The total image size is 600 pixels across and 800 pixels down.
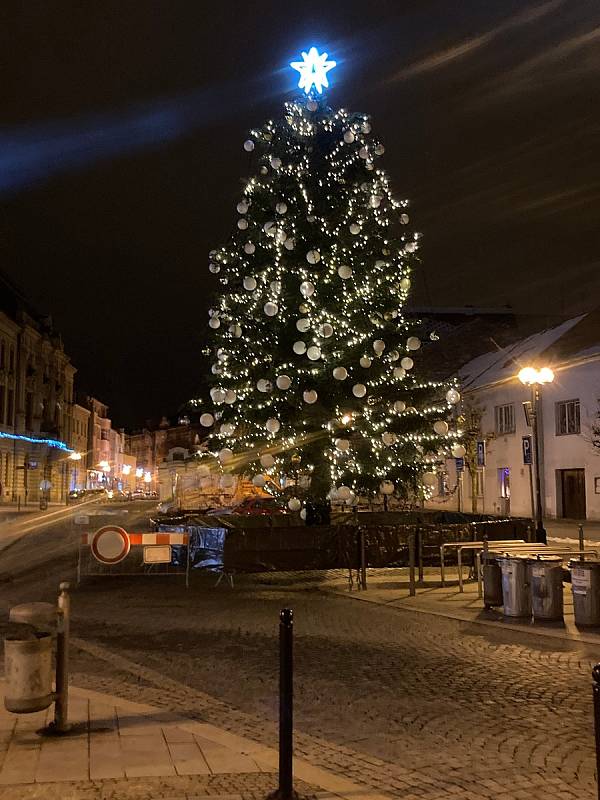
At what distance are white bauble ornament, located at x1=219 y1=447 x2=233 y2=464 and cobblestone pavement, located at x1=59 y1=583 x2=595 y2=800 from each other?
6.61 metres

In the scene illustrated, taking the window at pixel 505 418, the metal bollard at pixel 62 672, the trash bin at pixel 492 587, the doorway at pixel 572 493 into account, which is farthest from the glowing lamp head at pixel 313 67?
the window at pixel 505 418

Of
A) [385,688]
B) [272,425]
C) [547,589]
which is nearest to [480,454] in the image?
[272,425]

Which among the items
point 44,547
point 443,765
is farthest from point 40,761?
point 44,547

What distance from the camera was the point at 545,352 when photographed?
39500 mm

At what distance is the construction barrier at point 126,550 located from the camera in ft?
47.8

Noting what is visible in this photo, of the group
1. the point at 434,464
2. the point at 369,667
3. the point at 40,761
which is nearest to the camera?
the point at 40,761

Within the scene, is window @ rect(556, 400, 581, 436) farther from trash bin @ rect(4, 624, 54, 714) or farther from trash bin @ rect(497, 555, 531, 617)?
trash bin @ rect(4, 624, 54, 714)

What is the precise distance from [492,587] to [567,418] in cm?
2620

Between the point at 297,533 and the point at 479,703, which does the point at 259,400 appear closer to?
the point at 297,533

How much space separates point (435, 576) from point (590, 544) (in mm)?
8672

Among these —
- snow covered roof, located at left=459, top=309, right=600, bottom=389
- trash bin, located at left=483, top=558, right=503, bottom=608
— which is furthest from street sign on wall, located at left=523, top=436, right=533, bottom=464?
trash bin, located at left=483, top=558, right=503, bottom=608

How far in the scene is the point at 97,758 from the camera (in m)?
5.65

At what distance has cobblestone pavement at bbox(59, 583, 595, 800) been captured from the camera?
5.84m

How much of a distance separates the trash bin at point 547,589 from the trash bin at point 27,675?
25.5 feet
